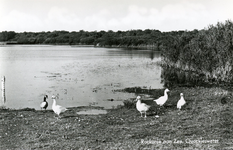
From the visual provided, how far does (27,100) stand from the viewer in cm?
2473

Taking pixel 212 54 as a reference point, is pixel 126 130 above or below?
below

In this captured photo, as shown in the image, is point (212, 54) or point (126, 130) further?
point (212, 54)

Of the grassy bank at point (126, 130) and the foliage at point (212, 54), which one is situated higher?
the foliage at point (212, 54)

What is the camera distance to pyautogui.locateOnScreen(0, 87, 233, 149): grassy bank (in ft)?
36.7

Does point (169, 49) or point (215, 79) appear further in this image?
point (169, 49)

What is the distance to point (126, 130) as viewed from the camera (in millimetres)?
13281

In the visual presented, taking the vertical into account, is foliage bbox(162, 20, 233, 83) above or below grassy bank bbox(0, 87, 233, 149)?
above

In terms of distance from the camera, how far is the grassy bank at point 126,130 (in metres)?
11.2

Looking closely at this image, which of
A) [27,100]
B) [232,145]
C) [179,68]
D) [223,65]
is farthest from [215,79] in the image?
[232,145]

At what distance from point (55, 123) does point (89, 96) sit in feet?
37.6

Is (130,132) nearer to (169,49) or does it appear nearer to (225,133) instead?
(225,133)

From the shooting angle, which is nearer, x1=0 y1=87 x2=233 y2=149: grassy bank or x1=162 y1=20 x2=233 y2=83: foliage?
x1=0 y1=87 x2=233 y2=149: grassy bank

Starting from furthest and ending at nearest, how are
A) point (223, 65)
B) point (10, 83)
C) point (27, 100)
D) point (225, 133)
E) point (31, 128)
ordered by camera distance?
point (10, 83) < point (223, 65) < point (27, 100) < point (31, 128) < point (225, 133)

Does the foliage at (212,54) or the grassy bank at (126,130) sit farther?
the foliage at (212,54)
